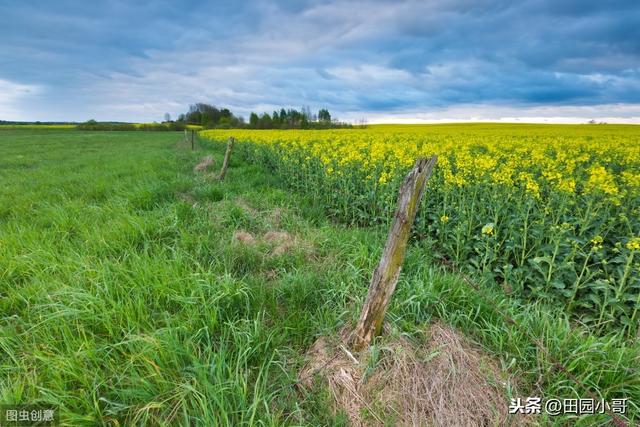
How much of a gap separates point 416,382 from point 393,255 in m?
0.86

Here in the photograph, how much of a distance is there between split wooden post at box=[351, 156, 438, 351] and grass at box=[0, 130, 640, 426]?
0.31m

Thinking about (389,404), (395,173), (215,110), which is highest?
(215,110)

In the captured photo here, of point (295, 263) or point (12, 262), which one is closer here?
point (12, 262)

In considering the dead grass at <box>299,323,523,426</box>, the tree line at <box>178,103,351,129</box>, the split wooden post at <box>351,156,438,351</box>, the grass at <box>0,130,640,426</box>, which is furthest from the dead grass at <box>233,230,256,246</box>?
the tree line at <box>178,103,351,129</box>

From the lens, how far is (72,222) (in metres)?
4.70

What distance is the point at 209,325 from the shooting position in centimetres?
243

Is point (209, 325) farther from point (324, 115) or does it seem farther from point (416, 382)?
point (324, 115)

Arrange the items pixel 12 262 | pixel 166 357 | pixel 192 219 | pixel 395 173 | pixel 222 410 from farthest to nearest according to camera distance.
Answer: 1. pixel 395 173
2. pixel 192 219
3. pixel 12 262
4. pixel 166 357
5. pixel 222 410

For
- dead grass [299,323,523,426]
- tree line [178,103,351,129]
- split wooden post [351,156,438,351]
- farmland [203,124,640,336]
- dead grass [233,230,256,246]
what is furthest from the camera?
tree line [178,103,351,129]

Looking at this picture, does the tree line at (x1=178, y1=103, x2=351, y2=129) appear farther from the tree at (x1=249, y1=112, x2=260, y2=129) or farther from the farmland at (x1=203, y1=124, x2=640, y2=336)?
the farmland at (x1=203, y1=124, x2=640, y2=336)

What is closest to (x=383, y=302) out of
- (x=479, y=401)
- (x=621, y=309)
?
(x=479, y=401)

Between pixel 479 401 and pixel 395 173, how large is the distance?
14.0 ft

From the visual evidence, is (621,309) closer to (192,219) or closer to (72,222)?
(192,219)

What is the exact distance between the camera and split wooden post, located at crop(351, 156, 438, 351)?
210cm
